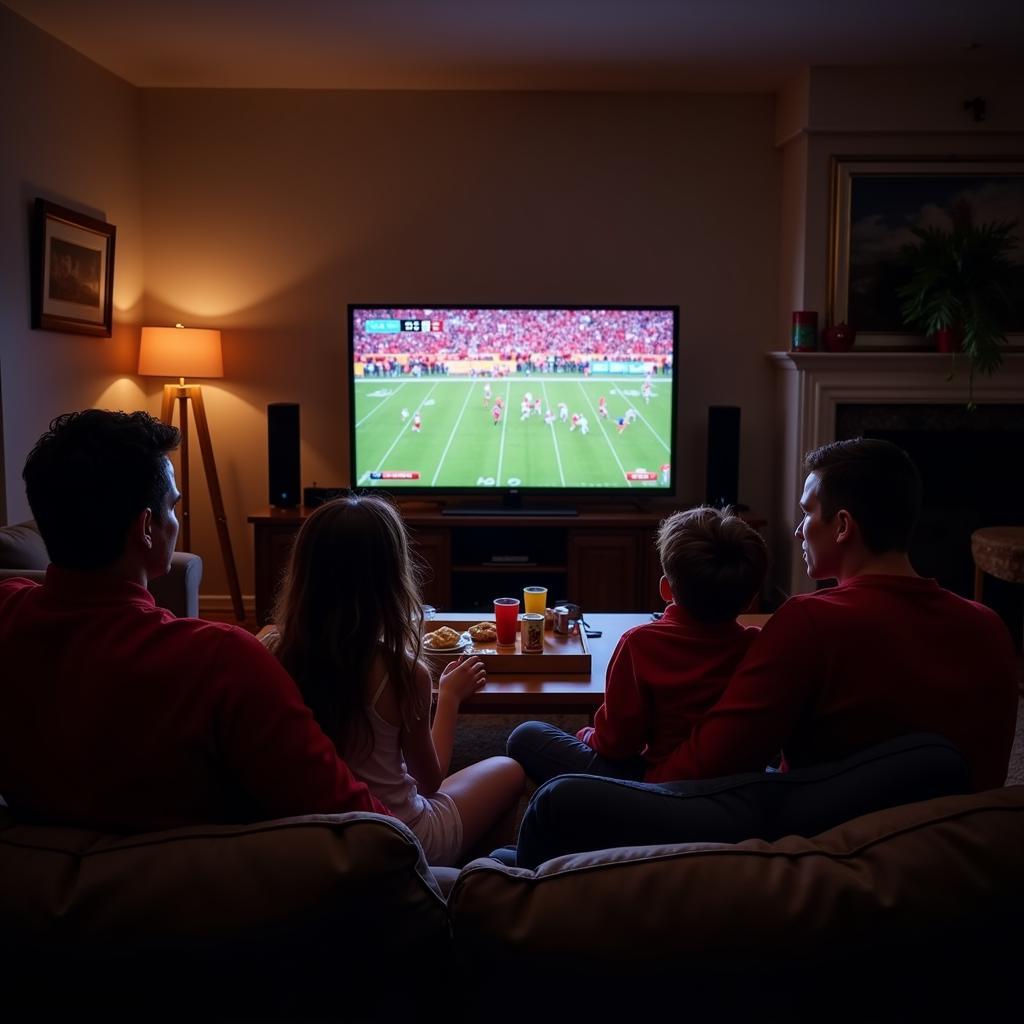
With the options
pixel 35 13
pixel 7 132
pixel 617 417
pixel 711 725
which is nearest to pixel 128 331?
pixel 7 132

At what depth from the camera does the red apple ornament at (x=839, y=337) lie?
4.60m

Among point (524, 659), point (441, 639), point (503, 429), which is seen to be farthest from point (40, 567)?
point (503, 429)

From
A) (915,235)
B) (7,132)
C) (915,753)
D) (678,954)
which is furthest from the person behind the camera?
(915,235)

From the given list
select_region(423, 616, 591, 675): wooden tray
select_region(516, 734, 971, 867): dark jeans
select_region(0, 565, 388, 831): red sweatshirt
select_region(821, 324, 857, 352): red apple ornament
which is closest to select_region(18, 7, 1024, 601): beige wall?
select_region(821, 324, 857, 352): red apple ornament

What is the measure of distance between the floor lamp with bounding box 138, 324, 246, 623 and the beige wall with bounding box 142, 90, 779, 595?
29 centimetres

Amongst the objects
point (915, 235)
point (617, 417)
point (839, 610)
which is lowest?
point (839, 610)

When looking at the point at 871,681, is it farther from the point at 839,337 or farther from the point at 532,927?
the point at 839,337

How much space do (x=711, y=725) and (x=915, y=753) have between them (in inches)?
14.4

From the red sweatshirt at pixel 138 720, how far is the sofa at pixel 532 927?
0.22 metres

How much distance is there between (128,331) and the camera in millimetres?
4949

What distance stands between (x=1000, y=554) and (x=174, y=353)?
3.87 m

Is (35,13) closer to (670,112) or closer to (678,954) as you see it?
(670,112)

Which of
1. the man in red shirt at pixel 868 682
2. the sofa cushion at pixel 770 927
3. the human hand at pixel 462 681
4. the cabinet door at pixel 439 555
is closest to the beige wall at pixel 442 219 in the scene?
the cabinet door at pixel 439 555

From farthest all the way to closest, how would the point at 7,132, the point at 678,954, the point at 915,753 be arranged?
the point at 7,132 → the point at 915,753 → the point at 678,954
